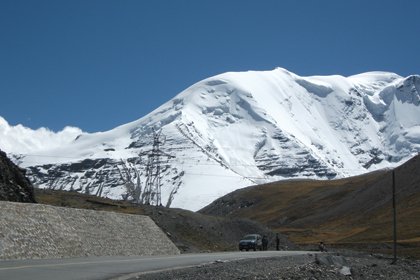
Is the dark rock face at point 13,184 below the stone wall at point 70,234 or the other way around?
the other way around

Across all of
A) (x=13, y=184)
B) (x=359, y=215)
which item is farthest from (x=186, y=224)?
(x=359, y=215)

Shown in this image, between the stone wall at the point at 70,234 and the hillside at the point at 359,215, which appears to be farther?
the hillside at the point at 359,215

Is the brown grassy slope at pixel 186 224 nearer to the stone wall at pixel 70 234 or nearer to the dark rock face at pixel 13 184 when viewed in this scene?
the stone wall at pixel 70 234

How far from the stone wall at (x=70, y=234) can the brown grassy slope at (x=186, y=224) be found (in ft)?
25.8

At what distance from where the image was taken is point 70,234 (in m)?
39.4

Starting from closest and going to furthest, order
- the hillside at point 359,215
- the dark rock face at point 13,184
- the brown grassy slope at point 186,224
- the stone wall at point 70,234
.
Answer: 1. the stone wall at point 70,234
2. the dark rock face at point 13,184
3. the brown grassy slope at point 186,224
4. the hillside at point 359,215

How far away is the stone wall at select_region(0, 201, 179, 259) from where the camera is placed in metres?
33.6

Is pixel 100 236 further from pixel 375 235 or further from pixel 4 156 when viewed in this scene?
pixel 375 235

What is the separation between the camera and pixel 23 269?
24.7 meters

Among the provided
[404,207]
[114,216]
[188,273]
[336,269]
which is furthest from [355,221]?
[188,273]

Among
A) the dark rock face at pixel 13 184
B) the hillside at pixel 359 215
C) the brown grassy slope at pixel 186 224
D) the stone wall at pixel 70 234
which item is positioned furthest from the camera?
the hillside at pixel 359 215

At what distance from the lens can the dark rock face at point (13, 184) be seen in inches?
1849

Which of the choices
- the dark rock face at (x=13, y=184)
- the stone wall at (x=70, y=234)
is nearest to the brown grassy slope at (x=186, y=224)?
the stone wall at (x=70, y=234)

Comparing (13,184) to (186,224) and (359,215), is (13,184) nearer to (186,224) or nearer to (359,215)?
(186,224)
